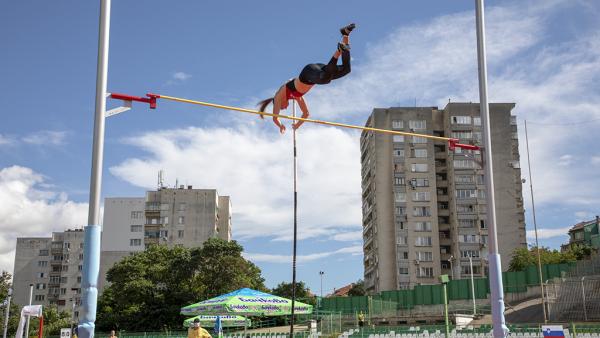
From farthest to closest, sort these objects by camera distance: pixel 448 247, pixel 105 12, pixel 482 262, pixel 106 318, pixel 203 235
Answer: pixel 203 235 < pixel 448 247 < pixel 482 262 < pixel 106 318 < pixel 105 12

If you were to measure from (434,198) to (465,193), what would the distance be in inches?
128

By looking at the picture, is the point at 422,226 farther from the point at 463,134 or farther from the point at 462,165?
the point at 463,134

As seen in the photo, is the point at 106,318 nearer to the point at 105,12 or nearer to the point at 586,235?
the point at 105,12

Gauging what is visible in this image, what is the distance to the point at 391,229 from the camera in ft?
222

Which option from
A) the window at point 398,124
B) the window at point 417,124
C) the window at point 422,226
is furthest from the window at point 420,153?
the window at point 422,226

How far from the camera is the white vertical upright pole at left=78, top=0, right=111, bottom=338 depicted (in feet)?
25.0

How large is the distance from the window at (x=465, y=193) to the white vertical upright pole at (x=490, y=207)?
5833cm

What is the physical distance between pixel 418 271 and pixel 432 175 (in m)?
10.5

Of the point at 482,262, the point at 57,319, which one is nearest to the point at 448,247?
the point at 482,262

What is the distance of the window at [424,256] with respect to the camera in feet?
217

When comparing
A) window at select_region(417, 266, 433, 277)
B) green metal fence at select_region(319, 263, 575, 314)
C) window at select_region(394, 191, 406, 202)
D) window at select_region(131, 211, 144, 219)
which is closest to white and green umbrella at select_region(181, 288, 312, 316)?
green metal fence at select_region(319, 263, 575, 314)

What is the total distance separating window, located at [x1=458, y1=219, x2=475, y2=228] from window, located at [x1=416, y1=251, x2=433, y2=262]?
171 inches

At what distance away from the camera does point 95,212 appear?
7852 millimetres

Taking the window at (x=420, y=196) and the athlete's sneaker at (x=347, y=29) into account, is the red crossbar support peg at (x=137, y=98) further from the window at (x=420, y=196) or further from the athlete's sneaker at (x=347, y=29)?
the window at (x=420, y=196)
